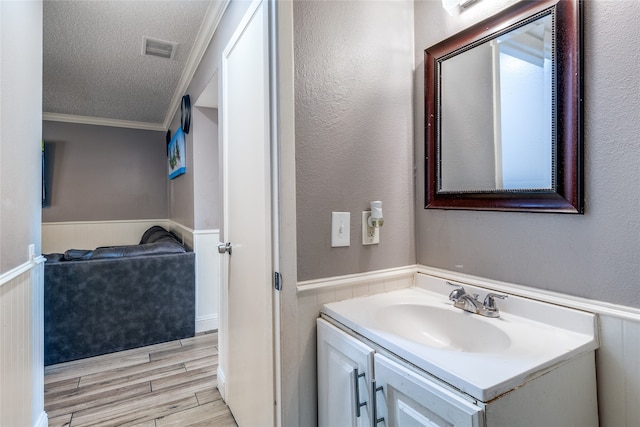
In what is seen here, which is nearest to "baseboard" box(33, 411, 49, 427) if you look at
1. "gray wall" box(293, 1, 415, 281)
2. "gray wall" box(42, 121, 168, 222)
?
"gray wall" box(293, 1, 415, 281)

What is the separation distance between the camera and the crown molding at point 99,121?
4387 millimetres

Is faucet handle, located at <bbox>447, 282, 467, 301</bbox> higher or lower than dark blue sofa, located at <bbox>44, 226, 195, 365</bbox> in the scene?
higher

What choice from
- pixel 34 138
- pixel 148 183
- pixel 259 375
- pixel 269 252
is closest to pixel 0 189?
pixel 34 138

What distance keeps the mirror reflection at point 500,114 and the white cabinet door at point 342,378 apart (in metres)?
0.73

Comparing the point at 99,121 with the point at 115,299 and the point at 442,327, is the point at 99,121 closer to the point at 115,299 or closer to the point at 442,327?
the point at 115,299

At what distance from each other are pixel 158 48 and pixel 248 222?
2.05 meters

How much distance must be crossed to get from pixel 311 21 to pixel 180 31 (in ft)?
5.41

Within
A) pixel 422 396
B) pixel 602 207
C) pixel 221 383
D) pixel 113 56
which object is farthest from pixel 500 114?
pixel 113 56

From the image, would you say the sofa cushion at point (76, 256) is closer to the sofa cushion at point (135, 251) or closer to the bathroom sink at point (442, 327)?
the sofa cushion at point (135, 251)

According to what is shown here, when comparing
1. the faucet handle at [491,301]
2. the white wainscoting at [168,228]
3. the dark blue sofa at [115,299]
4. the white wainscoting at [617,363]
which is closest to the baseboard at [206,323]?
the white wainscoting at [168,228]

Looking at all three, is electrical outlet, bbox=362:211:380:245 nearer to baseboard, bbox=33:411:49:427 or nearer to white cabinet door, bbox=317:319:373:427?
white cabinet door, bbox=317:319:373:427

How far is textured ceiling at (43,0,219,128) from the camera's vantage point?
2.11 metres

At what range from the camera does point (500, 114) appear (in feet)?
3.68

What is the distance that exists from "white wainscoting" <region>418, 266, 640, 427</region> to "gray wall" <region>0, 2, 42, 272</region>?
1.91 m
